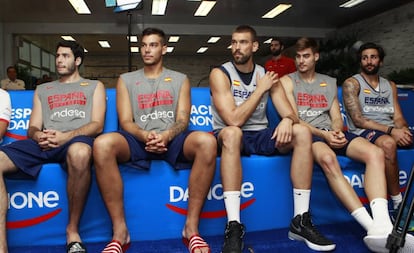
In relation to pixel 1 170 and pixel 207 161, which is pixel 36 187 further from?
pixel 207 161

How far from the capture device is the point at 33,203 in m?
2.14

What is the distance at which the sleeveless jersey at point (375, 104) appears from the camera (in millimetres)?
2887

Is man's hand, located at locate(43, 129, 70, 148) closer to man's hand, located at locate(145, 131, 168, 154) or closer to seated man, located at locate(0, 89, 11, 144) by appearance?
seated man, located at locate(0, 89, 11, 144)

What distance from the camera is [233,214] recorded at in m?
2.01

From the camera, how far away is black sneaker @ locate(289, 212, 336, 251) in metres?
1.99

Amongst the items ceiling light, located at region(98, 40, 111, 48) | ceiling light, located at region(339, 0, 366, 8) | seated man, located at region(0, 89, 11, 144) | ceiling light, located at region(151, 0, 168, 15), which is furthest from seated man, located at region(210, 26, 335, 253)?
ceiling light, located at region(98, 40, 111, 48)

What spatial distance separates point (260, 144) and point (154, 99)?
706 mm

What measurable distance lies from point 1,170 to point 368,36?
1037 cm

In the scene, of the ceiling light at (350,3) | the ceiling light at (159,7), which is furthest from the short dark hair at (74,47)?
the ceiling light at (350,3)

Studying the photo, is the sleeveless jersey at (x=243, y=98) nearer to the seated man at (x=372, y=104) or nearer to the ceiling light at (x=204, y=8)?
the seated man at (x=372, y=104)

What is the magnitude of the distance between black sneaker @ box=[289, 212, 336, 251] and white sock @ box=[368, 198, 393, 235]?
22 cm

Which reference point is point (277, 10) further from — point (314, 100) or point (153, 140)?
point (153, 140)

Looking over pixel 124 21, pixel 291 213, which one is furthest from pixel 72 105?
pixel 124 21

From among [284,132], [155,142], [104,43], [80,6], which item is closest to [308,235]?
[284,132]
